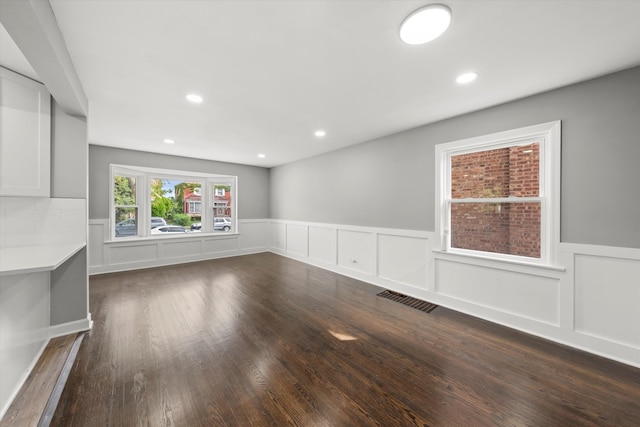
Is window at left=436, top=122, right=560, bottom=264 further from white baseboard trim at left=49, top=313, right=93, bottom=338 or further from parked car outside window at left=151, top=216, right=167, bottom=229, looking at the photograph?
parked car outside window at left=151, top=216, right=167, bottom=229

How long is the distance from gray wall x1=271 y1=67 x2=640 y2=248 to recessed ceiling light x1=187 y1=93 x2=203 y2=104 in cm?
266

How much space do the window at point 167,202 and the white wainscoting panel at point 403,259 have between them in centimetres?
420

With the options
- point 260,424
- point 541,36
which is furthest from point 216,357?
point 541,36

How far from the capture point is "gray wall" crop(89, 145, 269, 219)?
452 cm

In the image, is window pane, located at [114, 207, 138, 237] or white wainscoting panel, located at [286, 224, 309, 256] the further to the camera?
white wainscoting panel, located at [286, 224, 309, 256]

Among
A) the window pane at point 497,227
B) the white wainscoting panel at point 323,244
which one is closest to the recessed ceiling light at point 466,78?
the window pane at point 497,227

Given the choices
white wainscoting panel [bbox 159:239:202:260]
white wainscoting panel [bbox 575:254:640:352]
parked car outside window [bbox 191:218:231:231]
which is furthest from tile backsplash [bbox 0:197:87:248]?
white wainscoting panel [bbox 575:254:640:352]

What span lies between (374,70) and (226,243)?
5.38 meters

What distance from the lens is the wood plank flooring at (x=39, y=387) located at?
4.73 feet

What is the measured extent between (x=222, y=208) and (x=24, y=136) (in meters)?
4.25

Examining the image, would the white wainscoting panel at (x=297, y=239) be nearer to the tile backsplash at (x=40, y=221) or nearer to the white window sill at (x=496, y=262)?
the white window sill at (x=496, y=262)

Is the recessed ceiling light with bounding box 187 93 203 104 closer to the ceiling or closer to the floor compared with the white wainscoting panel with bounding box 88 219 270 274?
closer to the ceiling

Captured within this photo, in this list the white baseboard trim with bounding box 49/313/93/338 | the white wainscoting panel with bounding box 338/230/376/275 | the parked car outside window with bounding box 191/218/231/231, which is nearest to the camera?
the white baseboard trim with bounding box 49/313/93/338

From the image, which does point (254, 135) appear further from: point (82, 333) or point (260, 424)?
point (260, 424)
